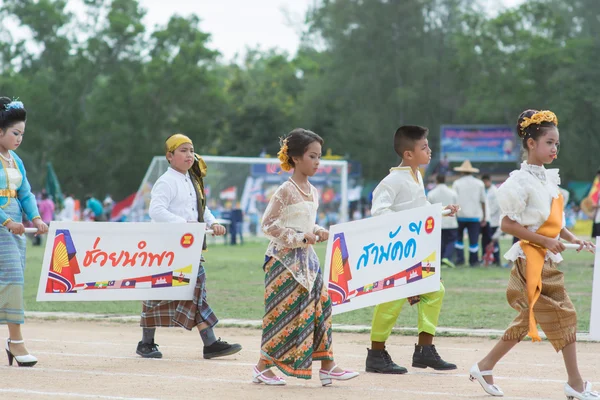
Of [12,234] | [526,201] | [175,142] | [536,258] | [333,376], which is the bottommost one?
[333,376]

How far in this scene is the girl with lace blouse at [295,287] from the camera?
6.73 meters

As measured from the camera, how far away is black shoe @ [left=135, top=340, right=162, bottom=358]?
26.9ft

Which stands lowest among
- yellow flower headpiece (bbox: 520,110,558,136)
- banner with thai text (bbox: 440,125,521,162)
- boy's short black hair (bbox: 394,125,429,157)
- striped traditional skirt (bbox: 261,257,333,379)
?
striped traditional skirt (bbox: 261,257,333,379)

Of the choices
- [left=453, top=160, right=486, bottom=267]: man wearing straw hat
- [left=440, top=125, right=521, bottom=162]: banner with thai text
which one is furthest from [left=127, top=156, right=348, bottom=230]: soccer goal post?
[left=440, top=125, right=521, bottom=162]: banner with thai text

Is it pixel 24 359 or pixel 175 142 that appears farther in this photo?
pixel 175 142

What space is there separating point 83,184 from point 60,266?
55487 mm

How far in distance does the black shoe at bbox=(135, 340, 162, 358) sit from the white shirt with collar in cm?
102

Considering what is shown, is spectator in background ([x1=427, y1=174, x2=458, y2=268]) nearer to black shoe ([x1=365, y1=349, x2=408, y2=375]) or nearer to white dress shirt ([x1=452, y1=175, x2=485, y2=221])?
white dress shirt ([x1=452, y1=175, x2=485, y2=221])

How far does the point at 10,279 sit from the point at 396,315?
9.46ft

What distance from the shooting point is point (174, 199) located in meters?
8.38

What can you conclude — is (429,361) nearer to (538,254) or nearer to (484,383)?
(484,383)

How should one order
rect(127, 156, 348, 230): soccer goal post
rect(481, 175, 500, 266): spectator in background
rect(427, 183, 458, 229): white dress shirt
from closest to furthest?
rect(427, 183, 458, 229): white dress shirt, rect(481, 175, 500, 266): spectator in background, rect(127, 156, 348, 230): soccer goal post

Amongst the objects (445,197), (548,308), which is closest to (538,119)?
(548,308)

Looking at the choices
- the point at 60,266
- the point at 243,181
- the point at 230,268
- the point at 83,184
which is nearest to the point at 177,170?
the point at 60,266
